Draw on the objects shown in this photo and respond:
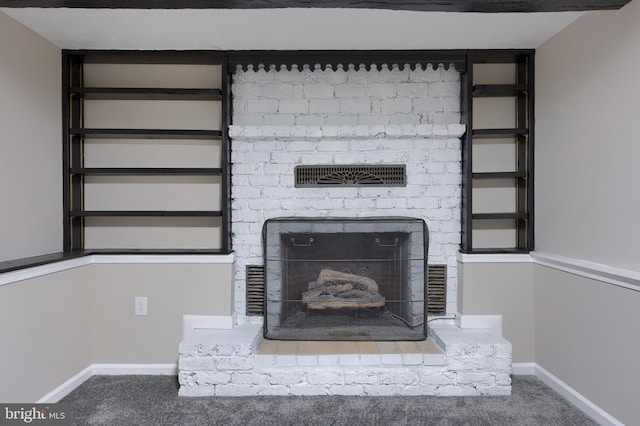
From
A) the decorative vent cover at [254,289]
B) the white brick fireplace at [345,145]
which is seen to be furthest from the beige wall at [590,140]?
the decorative vent cover at [254,289]

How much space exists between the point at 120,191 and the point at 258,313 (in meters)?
1.29

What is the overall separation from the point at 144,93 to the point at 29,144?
2.47ft

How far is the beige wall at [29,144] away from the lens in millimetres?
2340

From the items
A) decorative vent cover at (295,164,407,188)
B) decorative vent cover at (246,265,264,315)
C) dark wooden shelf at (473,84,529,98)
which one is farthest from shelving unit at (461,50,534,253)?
decorative vent cover at (246,265,264,315)

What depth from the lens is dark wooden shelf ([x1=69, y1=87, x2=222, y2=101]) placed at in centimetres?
283

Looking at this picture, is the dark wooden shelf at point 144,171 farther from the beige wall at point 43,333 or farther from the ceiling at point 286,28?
the ceiling at point 286,28

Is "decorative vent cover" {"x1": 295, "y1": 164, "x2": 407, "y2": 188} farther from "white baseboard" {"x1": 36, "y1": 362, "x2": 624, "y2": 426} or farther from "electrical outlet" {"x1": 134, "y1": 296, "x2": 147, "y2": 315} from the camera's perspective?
"white baseboard" {"x1": 36, "y1": 362, "x2": 624, "y2": 426}

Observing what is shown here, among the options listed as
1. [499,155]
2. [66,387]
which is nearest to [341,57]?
[499,155]

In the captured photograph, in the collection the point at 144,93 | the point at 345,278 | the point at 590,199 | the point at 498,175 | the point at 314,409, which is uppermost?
the point at 144,93

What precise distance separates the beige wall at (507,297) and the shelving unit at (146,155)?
173 cm

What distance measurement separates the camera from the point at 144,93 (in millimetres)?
2859

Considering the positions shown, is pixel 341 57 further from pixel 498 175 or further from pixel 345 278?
pixel 345 278

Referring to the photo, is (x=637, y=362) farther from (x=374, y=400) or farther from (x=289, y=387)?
(x=289, y=387)

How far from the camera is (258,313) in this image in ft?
9.61
